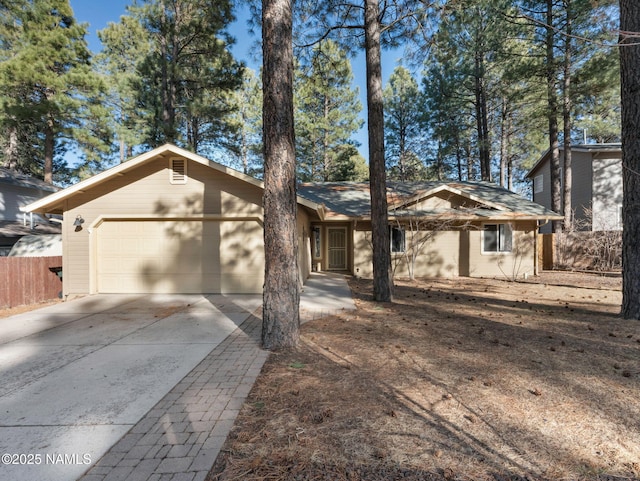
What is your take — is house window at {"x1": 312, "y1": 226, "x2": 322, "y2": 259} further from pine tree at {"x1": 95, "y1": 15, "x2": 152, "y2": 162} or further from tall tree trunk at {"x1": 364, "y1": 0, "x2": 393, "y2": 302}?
pine tree at {"x1": 95, "y1": 15, "x2": 152, "y2": 162}

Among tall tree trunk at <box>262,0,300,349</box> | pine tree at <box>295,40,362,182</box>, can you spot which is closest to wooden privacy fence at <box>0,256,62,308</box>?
tall tree trunk at <box>262,0,300,349</box>

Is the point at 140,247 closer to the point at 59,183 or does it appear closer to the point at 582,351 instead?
the point at 582,351

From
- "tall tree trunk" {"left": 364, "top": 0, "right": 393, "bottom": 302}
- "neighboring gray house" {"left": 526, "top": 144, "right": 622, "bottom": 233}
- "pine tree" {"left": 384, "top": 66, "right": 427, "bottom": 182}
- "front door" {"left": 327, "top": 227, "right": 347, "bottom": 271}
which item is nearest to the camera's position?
"tall tree trunk" {"left": 364, "top": 0, "right": 393, "bottom": 302}

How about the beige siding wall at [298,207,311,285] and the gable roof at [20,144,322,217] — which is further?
the beige siding wall at [298,207,311,285]

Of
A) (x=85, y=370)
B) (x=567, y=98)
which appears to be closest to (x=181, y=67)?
(x=85, y=370)

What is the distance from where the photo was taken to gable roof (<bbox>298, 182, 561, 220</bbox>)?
1171 cm

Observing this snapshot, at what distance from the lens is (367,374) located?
3.43 m

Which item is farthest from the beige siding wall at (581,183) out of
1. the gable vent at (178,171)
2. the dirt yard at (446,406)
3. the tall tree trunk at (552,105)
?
the gable vent at (178,171)

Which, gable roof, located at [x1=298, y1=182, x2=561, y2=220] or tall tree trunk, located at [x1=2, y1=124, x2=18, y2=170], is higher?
tall tree trunk, located at [x1=2, y1=124, x2=18, y2=170]

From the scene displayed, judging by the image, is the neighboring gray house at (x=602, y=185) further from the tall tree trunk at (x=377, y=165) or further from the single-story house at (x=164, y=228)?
the single-story house at (x=164, y=228)

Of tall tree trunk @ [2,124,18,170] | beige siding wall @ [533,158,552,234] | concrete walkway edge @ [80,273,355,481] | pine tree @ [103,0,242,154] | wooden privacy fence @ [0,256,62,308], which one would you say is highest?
pine tree @ [103,0,242,154]

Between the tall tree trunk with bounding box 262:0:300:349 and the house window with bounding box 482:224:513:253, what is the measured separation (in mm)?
10432

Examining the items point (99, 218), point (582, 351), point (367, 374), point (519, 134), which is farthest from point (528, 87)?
point (99, 218)

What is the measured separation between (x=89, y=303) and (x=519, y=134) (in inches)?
1012
